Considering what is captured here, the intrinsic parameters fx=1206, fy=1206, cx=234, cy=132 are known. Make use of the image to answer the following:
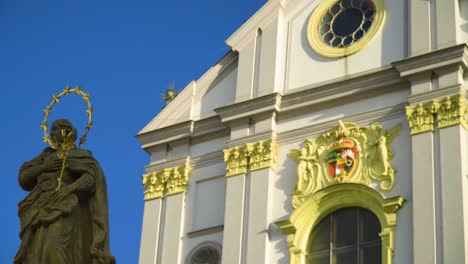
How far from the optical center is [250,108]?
3058cm

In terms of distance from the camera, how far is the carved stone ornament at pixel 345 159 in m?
27.9

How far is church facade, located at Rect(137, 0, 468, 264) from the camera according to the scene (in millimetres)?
26953

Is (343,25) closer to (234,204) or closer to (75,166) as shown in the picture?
(234,204)

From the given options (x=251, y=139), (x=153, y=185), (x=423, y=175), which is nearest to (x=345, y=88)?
(x=251, y=139)

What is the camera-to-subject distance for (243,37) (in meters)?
32.4

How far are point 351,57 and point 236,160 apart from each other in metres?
3.85

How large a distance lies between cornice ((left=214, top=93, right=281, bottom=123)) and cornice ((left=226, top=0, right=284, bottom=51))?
84.8 inches

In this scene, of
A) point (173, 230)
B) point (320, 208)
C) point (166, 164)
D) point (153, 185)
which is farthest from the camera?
point (166, 164)

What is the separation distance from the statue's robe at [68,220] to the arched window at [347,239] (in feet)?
41.7

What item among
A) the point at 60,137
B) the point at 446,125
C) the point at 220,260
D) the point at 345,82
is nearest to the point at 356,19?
the point at 345,82

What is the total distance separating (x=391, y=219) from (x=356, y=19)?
A: 6.16 meters

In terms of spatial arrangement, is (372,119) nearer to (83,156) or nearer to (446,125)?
(446,125)

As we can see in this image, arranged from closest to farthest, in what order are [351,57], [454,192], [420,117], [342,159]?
[454,192]
[420,117]
[342,159]
[351,57]

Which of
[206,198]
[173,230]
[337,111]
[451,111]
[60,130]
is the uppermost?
[337,111]
